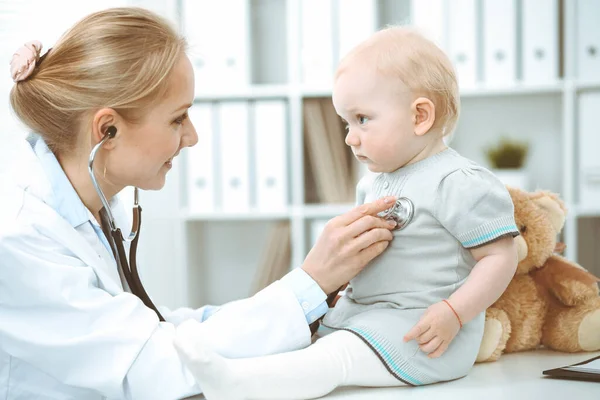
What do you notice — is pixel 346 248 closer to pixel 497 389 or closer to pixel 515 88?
pixel 497 389

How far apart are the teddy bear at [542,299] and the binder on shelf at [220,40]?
5.17ft

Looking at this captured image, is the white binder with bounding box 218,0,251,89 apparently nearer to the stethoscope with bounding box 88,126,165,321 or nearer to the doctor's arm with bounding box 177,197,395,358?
the stethoscope with bounding box 88,126,165,321

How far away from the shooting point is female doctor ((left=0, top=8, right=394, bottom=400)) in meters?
0.92

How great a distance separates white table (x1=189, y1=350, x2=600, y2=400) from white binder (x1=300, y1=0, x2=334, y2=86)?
5.43 feet

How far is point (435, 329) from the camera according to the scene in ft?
3.06

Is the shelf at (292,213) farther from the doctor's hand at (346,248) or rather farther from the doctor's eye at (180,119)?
the doctor's hand at (346,248)

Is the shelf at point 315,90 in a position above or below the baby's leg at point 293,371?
above

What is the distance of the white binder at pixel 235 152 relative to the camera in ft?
8.38

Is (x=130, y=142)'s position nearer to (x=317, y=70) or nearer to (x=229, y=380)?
(x=229, y=380)

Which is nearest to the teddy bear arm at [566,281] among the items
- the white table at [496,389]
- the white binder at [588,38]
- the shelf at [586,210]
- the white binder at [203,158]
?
the white table at [496,389]

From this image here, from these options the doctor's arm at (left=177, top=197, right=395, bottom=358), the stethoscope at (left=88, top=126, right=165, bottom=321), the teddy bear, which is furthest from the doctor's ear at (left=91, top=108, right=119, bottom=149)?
the teddy bear

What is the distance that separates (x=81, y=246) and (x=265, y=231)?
1.92 m

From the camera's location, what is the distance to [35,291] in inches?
36.4

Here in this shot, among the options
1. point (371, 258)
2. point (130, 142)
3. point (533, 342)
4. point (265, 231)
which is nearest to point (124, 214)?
point (130, 142)
